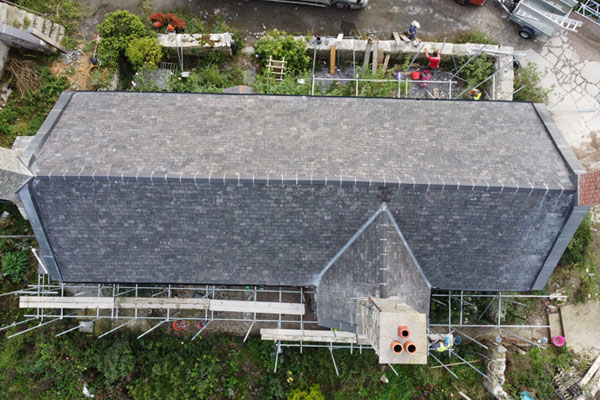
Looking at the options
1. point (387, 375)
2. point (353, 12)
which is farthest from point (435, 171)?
point (353, 12)

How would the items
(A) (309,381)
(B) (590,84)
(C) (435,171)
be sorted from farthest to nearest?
(B) (590,84)
(A) (309,381)
(C) (435,171)

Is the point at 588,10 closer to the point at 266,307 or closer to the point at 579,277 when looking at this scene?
the point at 579,277

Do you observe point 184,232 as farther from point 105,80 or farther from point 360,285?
point 105,80

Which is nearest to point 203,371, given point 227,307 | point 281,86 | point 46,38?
point 227,307

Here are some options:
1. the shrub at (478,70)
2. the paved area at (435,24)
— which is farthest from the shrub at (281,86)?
the shrub at (478,70)

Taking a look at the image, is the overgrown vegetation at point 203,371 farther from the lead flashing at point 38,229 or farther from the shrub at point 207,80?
the shrub at point 207,80

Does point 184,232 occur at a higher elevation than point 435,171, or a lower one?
lower
